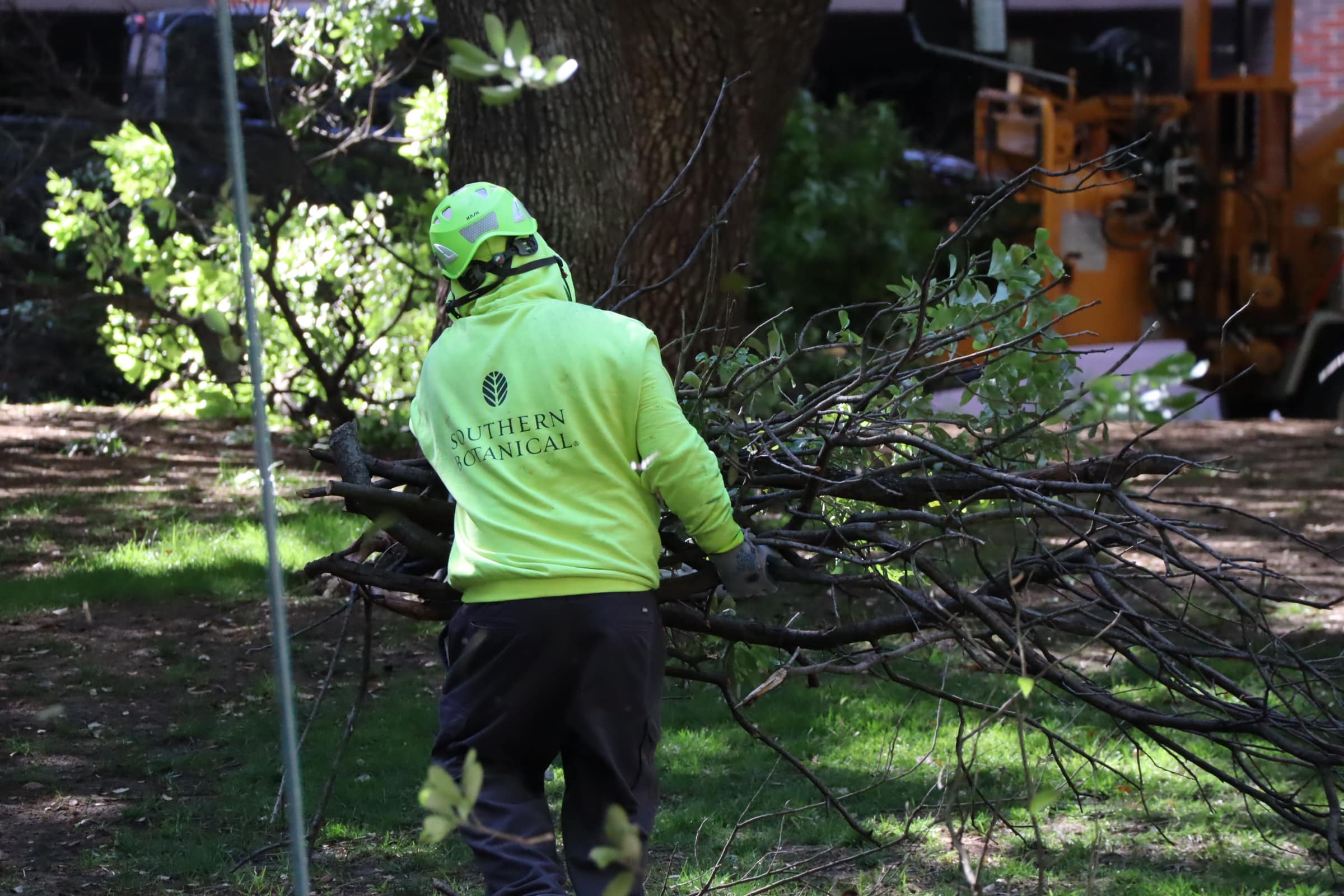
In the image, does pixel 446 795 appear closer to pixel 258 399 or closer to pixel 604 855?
pixel 604 855

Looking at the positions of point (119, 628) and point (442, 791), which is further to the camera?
point (119, 628)

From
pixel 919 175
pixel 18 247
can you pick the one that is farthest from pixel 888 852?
pixel 919 175

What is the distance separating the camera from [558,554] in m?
3.00

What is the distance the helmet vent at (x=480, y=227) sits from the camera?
318 centimetres

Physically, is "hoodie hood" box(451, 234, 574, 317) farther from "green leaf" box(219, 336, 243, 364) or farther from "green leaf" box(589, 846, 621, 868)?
"green leaf" box(219, 336, 243, 364)

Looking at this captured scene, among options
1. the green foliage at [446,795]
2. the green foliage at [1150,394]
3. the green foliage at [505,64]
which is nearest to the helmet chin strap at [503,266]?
the green foliage at [505,64]

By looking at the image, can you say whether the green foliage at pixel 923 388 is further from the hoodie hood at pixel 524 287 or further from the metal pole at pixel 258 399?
the metal pole at pixel 258 399

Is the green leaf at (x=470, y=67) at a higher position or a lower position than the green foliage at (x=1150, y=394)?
higher

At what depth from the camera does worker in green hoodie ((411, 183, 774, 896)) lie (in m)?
3.00

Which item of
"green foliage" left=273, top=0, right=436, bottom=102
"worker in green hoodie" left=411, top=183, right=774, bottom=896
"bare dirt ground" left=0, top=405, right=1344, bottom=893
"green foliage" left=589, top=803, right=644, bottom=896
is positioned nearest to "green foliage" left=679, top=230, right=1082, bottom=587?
"worker in green hoodie" left=411, top=183, right=774, bottom=896

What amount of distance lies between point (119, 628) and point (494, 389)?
141 inches

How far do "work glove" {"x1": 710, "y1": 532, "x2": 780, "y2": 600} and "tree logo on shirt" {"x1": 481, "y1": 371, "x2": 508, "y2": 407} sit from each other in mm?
557

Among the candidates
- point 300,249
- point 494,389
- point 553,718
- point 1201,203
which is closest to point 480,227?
point 494,389

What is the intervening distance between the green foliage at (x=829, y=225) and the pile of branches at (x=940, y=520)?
7574 millimetres
